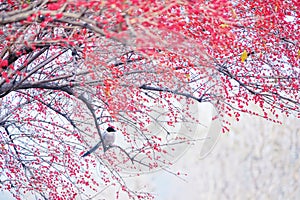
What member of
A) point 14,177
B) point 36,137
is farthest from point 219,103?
point 14,177

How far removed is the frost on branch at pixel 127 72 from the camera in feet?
4.87

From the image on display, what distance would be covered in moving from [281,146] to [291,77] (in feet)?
1.86

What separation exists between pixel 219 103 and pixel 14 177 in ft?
5.90

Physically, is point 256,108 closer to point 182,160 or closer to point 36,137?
point 182,160

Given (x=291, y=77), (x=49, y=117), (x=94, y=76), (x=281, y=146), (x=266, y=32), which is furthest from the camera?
(x=49, y=117)

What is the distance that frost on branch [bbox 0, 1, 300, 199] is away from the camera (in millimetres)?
1483

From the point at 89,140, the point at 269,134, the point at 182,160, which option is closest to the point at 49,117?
the point at 89,140

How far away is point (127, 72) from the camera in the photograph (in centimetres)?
263

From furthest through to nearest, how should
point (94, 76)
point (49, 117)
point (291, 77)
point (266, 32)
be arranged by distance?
point (49, 117) → point (291, 77) → point (266, 32) → point (94, 76)

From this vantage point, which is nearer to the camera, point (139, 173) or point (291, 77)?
point (291, 77)

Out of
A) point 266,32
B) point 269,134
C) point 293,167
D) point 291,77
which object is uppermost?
point 266,32

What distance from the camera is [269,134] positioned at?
11.3 feet

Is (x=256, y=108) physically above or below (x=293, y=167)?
above

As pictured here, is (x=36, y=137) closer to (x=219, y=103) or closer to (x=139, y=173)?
(x=139, y=173)
